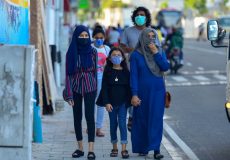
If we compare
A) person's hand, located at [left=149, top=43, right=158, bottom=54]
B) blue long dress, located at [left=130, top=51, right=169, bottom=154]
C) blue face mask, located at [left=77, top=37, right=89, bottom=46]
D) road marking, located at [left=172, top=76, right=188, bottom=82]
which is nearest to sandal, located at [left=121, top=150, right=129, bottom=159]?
blue long dress, located at [left=130, top=51, right=169, bottom=154]

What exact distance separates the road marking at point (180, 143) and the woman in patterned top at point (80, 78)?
1500 mm

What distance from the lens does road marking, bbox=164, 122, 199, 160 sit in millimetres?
11477

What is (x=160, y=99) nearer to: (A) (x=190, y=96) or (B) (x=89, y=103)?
(B) (x=89, y=103)

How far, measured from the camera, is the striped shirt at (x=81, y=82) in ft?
35.8

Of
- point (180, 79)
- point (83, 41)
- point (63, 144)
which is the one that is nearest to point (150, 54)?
point (83, 41)

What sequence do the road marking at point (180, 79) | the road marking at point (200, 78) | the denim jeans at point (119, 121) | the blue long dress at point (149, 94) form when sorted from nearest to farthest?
the blue long dress at point (149, 94) < the denim jeans at point (119, 121) < the road marking at point (180, 79) < the road marking at point (200, 78)

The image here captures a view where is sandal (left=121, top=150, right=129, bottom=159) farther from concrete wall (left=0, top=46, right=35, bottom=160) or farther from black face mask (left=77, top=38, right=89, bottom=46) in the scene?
concrete wall (left=0, top=46, right=35, bottom=160)

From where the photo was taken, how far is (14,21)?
1170 centimetres

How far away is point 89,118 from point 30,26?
3915 mm

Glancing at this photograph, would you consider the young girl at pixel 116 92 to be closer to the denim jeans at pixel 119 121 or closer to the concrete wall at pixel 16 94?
the denim jeans at pixel 119 121

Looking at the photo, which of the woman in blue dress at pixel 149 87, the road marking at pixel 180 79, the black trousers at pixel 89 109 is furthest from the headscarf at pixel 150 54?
the road marking at pixel 180 79

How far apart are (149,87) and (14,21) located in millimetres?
2275

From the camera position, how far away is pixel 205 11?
124 meters

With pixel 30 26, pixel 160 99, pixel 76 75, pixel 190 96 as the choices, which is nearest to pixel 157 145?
pixel 160 99
